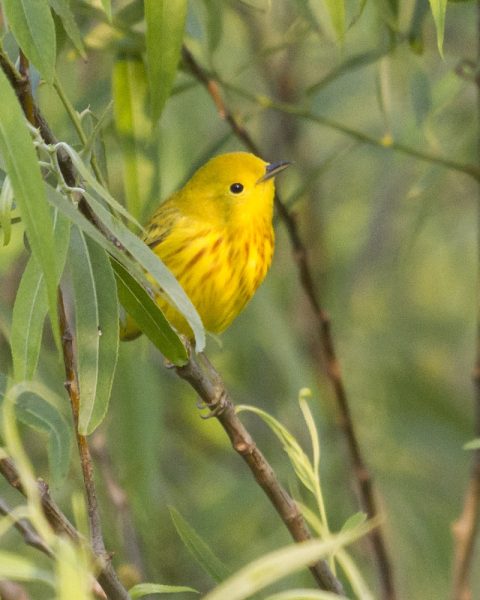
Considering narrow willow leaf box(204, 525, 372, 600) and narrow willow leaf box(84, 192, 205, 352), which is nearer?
narrow willow leaf box(204, 525, 372, 600)

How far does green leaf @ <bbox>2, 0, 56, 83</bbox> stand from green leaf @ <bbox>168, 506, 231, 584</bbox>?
2.15 ft

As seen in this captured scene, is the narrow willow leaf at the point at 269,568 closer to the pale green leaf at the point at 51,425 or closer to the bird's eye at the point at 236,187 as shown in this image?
the pale green leaf at the point at 51,425

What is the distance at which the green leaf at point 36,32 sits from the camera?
1683 millimetres

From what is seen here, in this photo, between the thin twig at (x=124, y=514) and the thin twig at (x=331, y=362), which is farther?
the thin twig at (x=124, y=514)

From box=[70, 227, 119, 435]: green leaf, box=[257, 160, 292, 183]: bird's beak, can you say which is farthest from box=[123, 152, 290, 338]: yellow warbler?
box=[70, 227, 119, 435]: green leaf

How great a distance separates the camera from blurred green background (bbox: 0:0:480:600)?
351 cm

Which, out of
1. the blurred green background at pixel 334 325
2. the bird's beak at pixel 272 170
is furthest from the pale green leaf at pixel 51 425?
the bird's beak at pixel 272 170

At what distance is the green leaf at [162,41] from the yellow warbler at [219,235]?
2.88 ft

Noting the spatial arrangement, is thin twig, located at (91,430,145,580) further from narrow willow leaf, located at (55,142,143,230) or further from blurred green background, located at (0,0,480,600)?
narrow willow leaf, located at (55,142,143,230)

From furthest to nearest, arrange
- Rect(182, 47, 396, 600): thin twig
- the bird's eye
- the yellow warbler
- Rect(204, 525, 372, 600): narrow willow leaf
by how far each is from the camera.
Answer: the bird's eye → the yellow warbler → Rect(182, 47, 396, 600): thin twig → Rect(204, 525, 372, 600): narrow willow leaf

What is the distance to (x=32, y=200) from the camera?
1457 millimetres

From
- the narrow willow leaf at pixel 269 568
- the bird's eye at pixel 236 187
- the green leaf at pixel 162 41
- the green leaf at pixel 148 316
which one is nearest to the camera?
the narrow willow leaf at pixel 269 568

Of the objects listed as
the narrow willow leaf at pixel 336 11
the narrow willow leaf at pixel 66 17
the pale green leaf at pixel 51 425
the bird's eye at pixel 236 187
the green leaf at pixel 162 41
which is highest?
the narrow willow leaf at pixel 66 17

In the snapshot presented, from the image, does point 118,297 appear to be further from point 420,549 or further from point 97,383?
point 420,549
